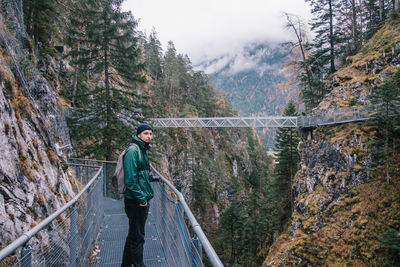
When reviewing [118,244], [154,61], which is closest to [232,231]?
[118,244]

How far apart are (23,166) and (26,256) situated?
2996 millimetres

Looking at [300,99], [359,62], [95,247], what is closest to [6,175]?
[95,247]

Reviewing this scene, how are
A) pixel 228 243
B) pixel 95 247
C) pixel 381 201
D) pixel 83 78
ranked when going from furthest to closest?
pixel 228 243 < pixel 83 78 < pixel 381 201 < pixel 95 247

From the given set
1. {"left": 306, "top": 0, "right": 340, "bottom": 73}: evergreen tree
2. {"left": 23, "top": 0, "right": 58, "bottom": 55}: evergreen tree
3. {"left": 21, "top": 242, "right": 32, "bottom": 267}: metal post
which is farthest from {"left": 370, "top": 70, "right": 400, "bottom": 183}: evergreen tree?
{"left": 23, "top": 0, "right": 58, "bottom": 55}: evergreen tree

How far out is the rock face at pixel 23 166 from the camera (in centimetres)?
342

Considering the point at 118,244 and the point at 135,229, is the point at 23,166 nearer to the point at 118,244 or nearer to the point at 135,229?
the point at 118,244

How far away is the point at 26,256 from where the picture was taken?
1885 millimetres

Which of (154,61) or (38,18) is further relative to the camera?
(154,61)

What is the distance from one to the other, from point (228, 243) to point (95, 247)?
24.6 m

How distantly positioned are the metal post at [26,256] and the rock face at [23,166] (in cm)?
149

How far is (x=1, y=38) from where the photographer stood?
19.7 feet

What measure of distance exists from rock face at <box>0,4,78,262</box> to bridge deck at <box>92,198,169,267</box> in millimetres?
1206

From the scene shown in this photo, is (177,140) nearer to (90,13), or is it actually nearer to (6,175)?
(90,13)

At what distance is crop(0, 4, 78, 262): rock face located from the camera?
11.2ft
